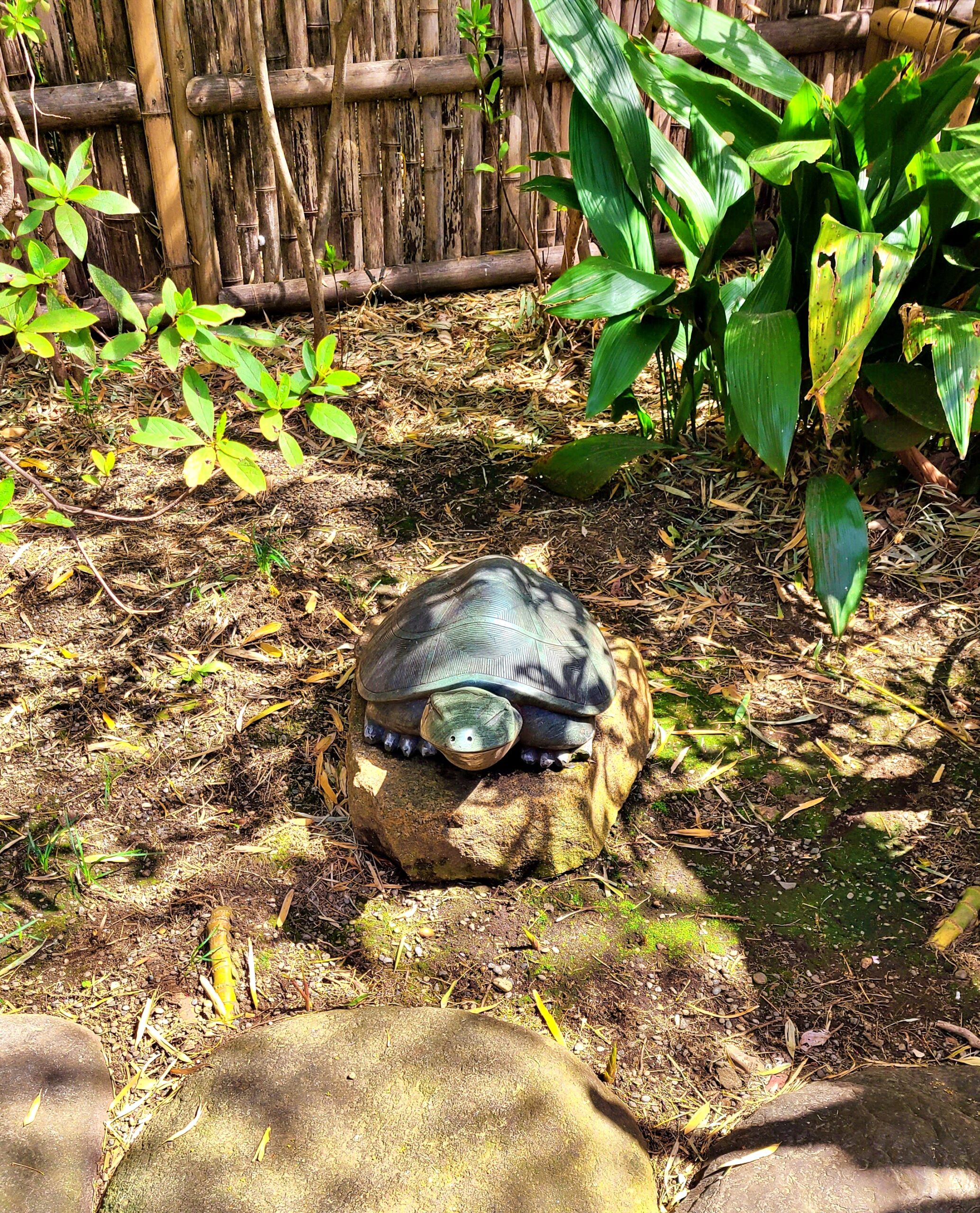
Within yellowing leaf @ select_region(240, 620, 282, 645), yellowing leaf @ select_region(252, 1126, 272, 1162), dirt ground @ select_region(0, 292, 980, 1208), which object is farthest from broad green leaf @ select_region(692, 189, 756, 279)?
yellowing leaf @ select_region(252, 1126, 272, 1162)

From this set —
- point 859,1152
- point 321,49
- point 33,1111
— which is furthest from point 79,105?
point 859,1152

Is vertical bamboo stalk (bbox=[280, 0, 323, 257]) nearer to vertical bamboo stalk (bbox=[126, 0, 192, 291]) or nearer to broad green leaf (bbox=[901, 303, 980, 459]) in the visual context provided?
vertical bamboo stalk (bbox=[126, 0, 192, 291])

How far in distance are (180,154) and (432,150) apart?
3.69 ft

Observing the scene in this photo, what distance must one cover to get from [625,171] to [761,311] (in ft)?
2.63

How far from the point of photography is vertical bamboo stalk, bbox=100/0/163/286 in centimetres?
402

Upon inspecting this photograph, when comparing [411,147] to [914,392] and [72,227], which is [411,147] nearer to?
[914,392]

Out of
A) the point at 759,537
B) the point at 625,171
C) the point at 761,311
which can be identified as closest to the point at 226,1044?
the point at 759,537

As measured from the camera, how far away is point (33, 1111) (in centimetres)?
195

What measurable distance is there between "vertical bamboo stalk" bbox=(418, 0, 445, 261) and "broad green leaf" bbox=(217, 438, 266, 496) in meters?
3.12

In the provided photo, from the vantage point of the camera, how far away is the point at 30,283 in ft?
6.97

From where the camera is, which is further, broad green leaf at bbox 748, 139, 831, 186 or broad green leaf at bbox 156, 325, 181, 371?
broad green leaf at bbox 748, 139, 831, 186

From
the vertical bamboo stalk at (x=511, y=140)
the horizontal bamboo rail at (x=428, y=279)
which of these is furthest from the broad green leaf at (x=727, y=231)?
the horizontal bamboo rail at (x=428, y=279)

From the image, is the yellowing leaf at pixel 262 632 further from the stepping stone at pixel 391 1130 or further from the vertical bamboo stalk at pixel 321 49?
the vertical bamboo stalk at pixel 321 49

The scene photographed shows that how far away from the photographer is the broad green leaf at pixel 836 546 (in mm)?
3057
